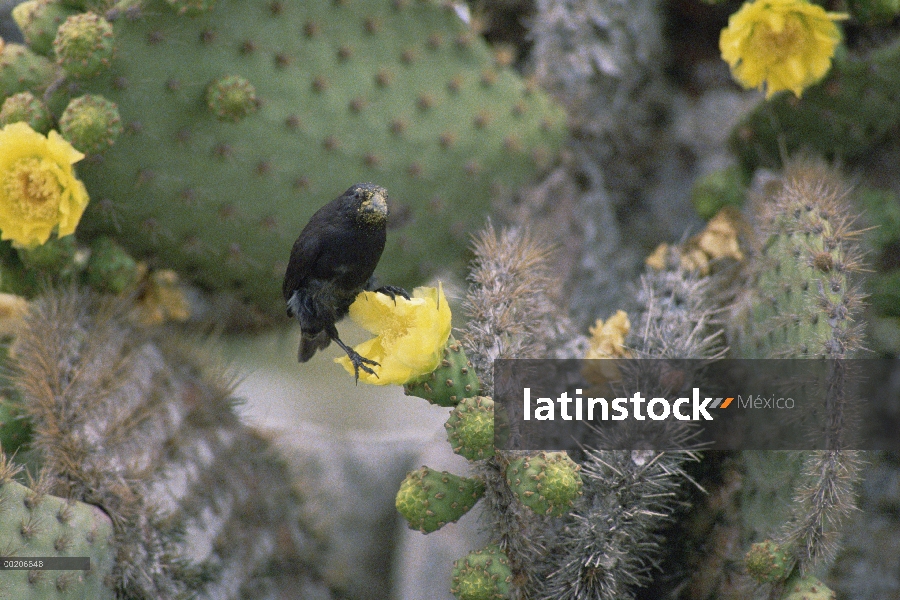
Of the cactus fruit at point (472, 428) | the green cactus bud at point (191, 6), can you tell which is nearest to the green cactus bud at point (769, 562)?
the cactus fruit at point (472, 428)

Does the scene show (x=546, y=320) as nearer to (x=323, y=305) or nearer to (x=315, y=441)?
(x=323, y=305)

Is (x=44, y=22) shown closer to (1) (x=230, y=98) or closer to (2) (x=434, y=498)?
(1) (x=230, y=98)

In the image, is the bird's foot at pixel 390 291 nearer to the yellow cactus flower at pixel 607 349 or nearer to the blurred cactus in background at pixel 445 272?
the blurred cactus in background at pixel 445 272

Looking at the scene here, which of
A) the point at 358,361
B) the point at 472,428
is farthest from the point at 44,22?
the point at 472,428

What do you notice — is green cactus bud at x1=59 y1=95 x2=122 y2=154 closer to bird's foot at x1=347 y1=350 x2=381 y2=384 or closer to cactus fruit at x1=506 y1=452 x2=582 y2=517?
bird's foot at x1=347 y1=350 x2=381 y2=384

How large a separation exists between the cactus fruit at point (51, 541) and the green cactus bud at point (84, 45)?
0.51 m

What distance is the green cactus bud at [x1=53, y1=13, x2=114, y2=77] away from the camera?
1.09 metres

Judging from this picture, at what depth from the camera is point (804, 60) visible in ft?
4.14

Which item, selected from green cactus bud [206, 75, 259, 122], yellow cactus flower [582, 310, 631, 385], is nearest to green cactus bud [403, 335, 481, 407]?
yellow cactus flower [582, 310, 631, 385]

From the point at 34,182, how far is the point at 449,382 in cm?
59

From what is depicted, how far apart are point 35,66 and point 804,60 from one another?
105cm

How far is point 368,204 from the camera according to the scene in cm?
86

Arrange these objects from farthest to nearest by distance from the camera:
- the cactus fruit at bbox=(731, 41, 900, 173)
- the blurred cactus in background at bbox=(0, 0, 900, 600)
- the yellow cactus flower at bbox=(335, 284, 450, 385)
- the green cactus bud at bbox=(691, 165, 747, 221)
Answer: the green cactus bud at bbox=(691, 165, 747, 221) < the cactus fruit at bbox=(731, 41, 900, 173) < the blurred cactus in background at bbox=(0, 0, 900, 600) < the yellow cactus flower at bbox=(335, 284, 450, 385)

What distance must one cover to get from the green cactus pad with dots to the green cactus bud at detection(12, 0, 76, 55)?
0.07 m
